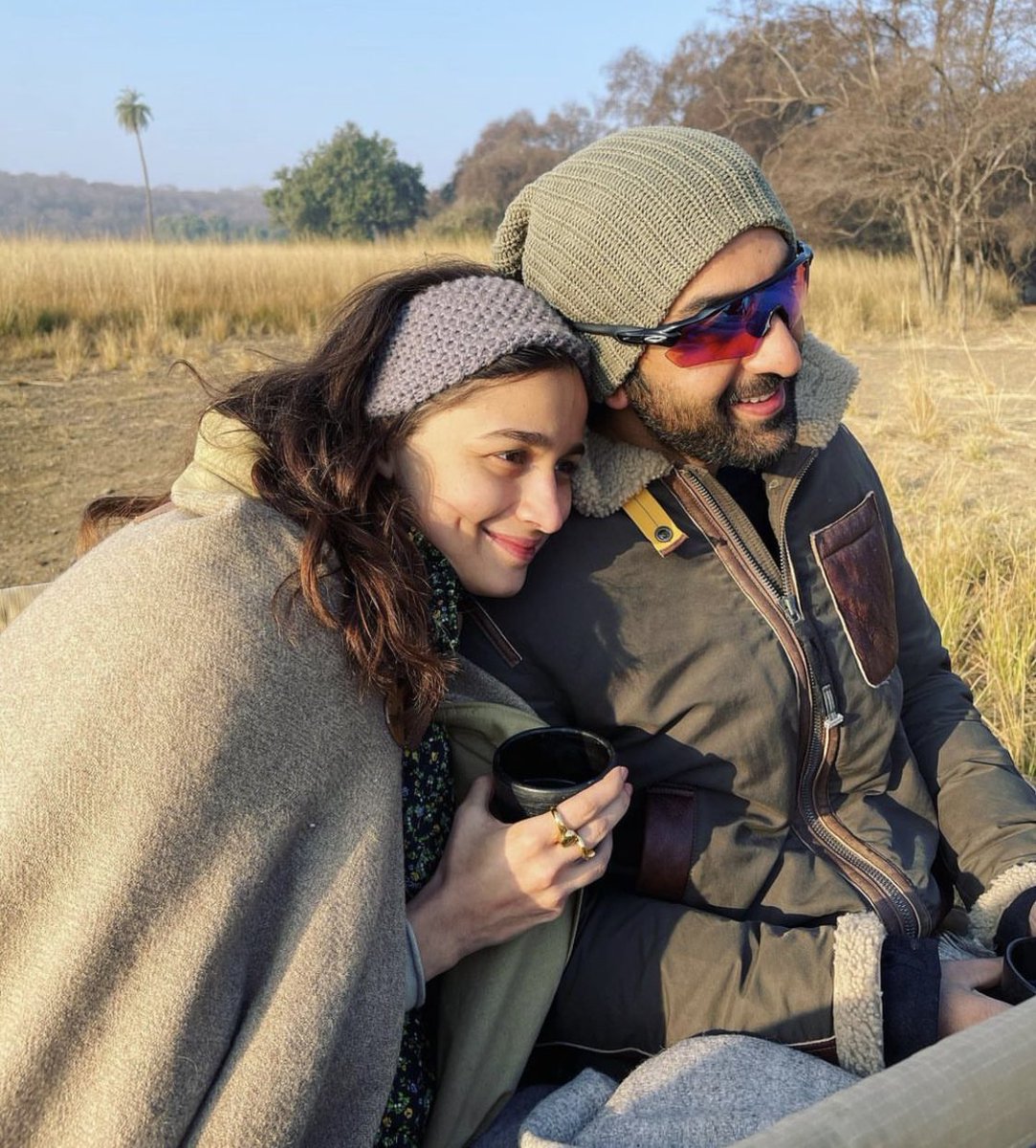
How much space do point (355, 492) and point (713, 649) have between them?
2.20ft

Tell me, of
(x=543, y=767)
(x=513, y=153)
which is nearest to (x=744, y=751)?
(x=543, y=767)

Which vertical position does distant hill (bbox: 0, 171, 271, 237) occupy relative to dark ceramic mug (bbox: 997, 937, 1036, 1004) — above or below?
above

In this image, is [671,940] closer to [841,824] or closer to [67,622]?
[841,824]

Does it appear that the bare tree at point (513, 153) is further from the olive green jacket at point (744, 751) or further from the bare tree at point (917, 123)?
the olive green jacket at point (744, 751)

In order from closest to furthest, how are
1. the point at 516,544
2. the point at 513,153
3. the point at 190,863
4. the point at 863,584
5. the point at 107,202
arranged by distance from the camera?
1. the point at 190,863
2. the point at 516,544
3. the point at 863,584
4. the point at 513,153
5. the point at 107,202

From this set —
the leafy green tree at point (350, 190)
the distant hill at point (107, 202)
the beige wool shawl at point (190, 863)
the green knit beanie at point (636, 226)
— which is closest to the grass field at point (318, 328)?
the green knit beanie at point (636, 226)

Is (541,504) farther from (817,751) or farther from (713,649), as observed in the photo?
(817,751)

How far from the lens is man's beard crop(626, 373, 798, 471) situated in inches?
76.4

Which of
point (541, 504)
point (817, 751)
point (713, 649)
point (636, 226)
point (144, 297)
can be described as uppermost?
point (636, 226)

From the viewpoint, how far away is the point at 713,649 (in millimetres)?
1854

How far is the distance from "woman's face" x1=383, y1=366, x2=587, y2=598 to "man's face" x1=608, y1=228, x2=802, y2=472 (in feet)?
0.72

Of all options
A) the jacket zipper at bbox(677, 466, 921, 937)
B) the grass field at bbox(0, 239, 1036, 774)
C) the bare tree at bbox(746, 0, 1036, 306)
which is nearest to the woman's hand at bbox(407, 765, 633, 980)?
the jacket zipper at bbox(677, 466, 921, 937)

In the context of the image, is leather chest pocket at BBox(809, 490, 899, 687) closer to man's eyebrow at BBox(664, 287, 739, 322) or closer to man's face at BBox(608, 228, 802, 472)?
man's face at BBox(608, 228, 802, 472)

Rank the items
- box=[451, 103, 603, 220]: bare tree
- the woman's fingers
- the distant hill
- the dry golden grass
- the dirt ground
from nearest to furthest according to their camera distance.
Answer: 1. the woman's fingers
2. the dirt ground
3. the dry golden grass
4. box=[451, 103, 603, 220]: bare tree
5. the distant hill
